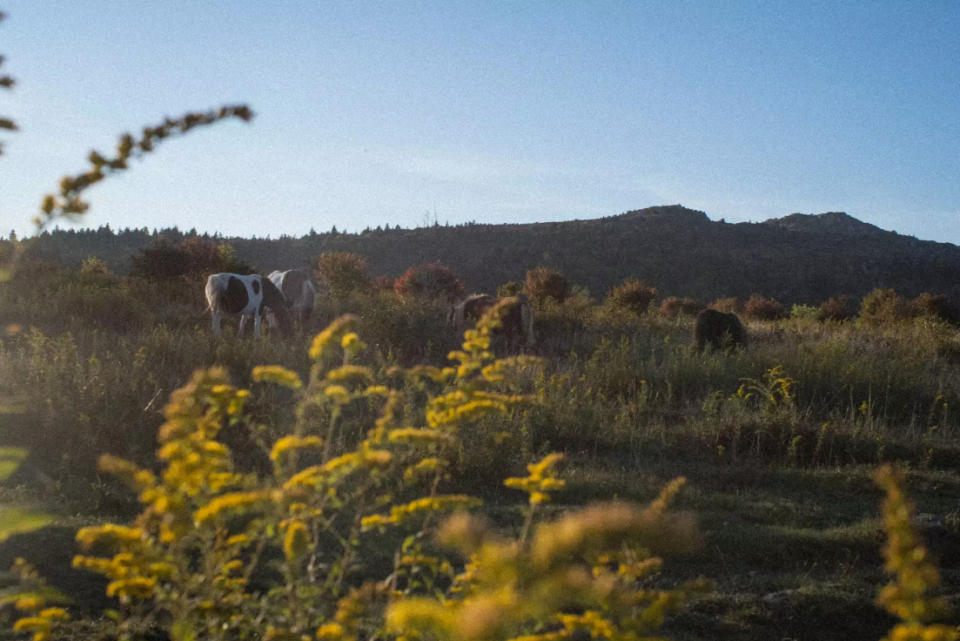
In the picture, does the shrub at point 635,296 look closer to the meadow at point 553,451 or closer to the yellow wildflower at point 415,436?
the meadow at point 553,451

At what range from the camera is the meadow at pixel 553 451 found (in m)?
2.09

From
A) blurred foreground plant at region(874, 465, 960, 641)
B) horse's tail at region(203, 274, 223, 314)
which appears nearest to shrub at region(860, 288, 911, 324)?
horse's tail at region(203, 274, 223, 314)

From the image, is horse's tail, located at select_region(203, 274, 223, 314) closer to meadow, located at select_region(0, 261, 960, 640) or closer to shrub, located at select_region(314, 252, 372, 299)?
meadow, located at select_region(0, 261, 960, 640)

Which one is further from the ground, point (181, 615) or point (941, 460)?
point (181, 615)

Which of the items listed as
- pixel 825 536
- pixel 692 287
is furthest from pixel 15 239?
pixel 692 287

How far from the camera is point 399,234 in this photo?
54344mm

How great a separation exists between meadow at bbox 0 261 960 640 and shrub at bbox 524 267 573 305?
11.8 meters

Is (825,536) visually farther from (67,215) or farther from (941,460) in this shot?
(67,215)

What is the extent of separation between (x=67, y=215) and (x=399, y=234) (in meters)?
53.3

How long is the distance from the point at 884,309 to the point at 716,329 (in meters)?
12.3

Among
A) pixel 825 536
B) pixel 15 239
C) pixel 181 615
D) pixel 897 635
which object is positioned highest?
pixel 15 239

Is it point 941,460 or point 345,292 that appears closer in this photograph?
point 941,460

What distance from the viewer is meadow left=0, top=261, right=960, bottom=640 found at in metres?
2.09

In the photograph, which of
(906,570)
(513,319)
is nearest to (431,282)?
(513,319)
